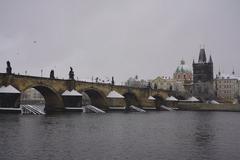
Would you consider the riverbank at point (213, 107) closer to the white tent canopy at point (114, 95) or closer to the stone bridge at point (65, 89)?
the stone bridge at point (65, 89)

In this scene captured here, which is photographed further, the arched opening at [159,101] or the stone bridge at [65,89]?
the arched opening at [159,101]

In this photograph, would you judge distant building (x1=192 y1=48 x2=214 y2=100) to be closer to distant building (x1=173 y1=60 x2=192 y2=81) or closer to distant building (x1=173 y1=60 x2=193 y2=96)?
distant building (x1=173 y1=60 x2=193 y2=96)

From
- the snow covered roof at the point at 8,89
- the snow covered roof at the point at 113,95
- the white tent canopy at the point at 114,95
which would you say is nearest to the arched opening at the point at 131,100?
the white tent canopy at the point at 114,95

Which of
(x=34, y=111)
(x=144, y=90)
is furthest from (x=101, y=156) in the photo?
(x=144, y=90)

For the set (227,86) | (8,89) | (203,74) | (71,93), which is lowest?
(71,93)

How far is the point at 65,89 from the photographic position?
2704 inches

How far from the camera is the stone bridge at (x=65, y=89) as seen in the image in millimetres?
58525

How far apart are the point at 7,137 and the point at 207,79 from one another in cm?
15340

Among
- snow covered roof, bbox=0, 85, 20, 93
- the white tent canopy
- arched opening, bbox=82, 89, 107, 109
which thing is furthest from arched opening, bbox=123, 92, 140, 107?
snow covered roof, bbox=0, 85, 20, 93

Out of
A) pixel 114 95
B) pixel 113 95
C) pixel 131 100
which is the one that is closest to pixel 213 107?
pixel 131 100

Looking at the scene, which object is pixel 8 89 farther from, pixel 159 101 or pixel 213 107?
pixel 213 107

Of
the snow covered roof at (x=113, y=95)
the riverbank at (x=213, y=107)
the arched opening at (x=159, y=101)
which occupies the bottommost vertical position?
the riverbank at (x=213, y=107)

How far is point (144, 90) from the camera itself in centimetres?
9831

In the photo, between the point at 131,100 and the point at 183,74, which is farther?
the point at 183,74
